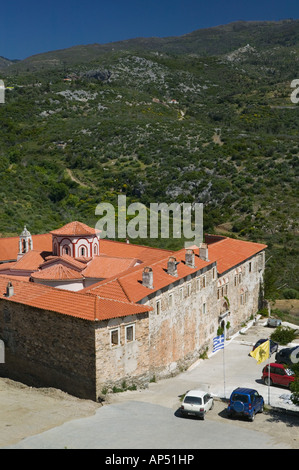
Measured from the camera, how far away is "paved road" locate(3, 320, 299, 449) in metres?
20.1

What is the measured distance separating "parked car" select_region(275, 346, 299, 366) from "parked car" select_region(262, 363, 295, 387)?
10.7ft

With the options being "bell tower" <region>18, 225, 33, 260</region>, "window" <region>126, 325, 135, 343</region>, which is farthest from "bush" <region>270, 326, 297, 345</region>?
"bell tower" <region>18, 225, 33, 260</region>

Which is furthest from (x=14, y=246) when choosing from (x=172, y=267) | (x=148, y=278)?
(x=148, y=278)

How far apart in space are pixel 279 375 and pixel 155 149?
59143mm

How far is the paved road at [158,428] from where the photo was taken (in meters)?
20.1

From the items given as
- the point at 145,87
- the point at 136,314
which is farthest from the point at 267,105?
the point at 136,314

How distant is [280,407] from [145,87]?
333 feet

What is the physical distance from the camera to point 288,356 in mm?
32844

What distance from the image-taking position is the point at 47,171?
271ft

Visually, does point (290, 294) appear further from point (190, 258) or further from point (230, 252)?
point (190, 258)

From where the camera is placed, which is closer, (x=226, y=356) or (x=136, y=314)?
(x=136, y=314)

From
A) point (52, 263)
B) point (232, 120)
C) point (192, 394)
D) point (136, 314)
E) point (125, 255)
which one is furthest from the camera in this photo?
point (232, 120)
